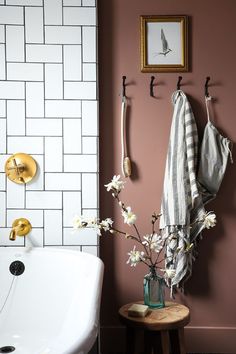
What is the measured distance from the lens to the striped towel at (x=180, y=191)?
6.59 ft

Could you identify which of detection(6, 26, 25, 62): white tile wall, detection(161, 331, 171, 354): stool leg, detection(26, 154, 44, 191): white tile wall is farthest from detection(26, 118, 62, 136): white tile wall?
detection(161, 331, 171, 354): stool leg

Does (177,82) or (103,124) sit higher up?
(177,82)

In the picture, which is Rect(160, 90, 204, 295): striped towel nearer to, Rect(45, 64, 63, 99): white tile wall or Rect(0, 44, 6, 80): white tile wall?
Rect(45, 64, 63, 99): white tile wall

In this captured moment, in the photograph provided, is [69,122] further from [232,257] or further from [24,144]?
[232,257]

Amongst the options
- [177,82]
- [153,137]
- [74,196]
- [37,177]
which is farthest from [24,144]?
[177,82]

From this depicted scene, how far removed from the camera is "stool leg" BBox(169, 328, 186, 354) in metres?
1.83

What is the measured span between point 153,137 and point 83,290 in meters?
0.98

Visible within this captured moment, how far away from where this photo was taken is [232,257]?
7.20 feet

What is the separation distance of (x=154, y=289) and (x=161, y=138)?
2.61ft

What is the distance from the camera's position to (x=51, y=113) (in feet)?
7.02

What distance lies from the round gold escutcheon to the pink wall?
0.37 metres

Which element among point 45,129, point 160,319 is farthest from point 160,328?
point 45,129

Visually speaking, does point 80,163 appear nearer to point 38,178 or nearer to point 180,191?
point 38,178

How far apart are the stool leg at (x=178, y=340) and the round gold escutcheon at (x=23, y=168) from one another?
3.44 feet
